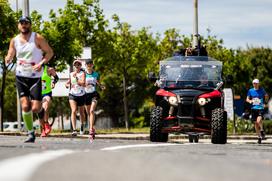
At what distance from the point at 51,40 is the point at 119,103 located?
42.9 m

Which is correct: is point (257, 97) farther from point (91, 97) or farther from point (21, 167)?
point (21, 167)

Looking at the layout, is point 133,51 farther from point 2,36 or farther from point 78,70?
point 78,70

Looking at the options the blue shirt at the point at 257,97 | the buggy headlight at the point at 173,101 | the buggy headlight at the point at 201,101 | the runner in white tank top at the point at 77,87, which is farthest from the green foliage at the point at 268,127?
the buggy headlight at the point at 173,101

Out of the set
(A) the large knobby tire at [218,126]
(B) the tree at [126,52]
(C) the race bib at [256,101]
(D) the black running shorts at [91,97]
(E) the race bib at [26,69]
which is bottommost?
(A) the large knobby tire at [218,126]

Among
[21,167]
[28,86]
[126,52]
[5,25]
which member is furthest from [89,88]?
[126,52]

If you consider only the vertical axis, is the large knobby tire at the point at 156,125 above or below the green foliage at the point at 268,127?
above

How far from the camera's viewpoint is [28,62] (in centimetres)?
1371

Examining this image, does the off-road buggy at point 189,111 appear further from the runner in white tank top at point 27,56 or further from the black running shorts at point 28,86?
the runner in white tank top at point 27,56

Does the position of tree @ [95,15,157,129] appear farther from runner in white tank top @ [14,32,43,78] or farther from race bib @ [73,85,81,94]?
runner in white tank top @ [14,32,43,78]

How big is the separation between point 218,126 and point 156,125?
1333 millimetres

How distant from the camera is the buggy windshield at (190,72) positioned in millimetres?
19625

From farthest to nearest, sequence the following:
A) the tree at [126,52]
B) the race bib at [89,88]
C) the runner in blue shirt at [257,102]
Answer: the tree at [126,52] < the runner in blue shirt at [257,102] < the race bib at [89,88]

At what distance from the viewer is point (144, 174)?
22.1 ft

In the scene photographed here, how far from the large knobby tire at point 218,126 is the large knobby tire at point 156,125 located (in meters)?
1.12
